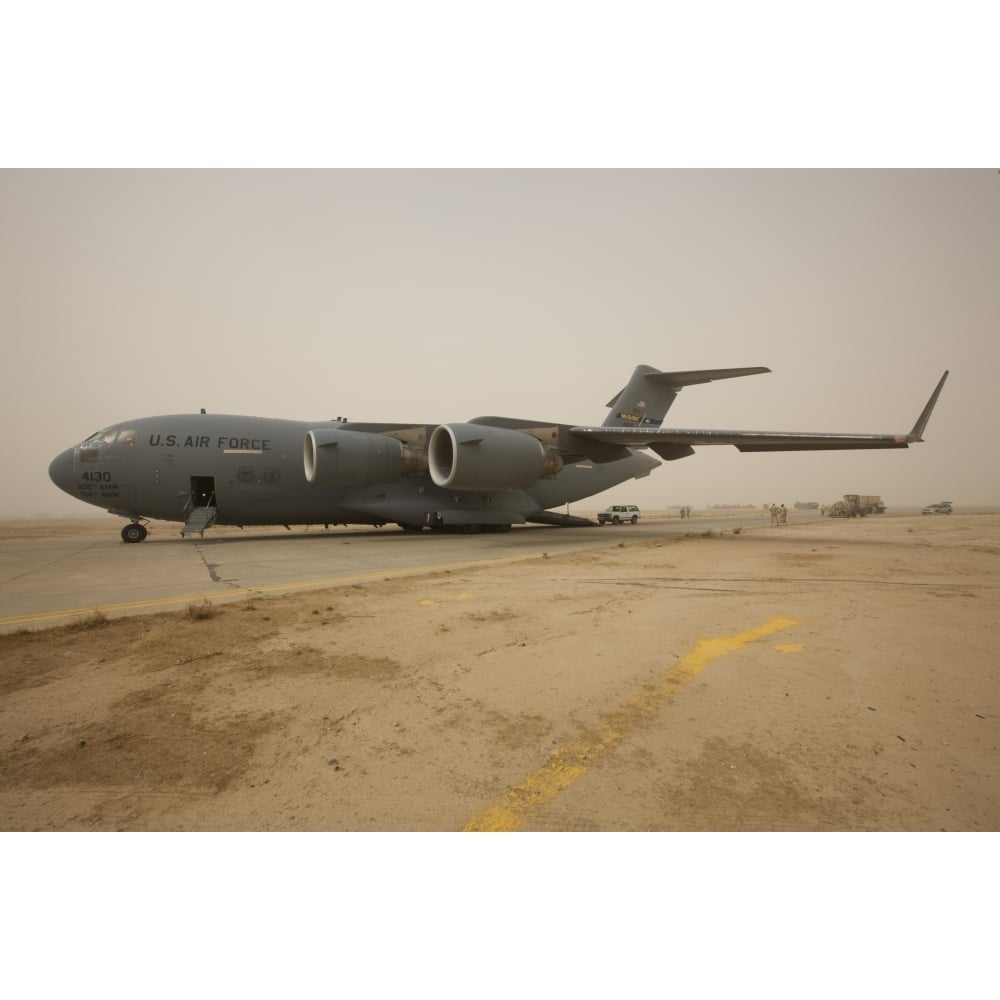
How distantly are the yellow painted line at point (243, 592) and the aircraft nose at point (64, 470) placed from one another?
10.5 m

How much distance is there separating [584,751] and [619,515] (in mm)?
26014

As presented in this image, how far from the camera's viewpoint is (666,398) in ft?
69.1

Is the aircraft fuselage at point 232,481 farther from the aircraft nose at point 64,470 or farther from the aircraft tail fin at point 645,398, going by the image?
the aircraft tail fin at point 645,398

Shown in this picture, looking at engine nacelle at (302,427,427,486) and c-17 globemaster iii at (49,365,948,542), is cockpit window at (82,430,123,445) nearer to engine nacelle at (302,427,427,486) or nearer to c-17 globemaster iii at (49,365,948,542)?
c-17 globemaster iii at (49,365,948,542)

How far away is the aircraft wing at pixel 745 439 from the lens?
42.6ft

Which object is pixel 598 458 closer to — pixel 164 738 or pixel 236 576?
pixel 236 576

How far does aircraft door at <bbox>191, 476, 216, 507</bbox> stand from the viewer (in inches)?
537

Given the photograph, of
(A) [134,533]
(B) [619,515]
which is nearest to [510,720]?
(A) [134,533]

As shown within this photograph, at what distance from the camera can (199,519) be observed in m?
13.4

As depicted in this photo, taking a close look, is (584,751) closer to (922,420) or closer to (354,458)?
(354,458)

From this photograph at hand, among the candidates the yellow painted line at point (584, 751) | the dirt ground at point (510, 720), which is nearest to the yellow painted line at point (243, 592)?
the dirt ground at point (510, 720)

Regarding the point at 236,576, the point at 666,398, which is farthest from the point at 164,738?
the point at 666,398

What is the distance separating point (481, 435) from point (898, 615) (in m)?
11.3

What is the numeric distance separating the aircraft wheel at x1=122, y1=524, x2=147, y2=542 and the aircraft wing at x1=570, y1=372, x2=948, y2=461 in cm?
1350
